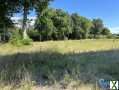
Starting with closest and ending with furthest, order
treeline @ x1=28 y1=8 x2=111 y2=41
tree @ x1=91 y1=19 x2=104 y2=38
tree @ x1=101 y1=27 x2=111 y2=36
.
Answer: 1. treeline @ x1=28 y1=8 x2=111 y2=41
2. tree @ x1=91 y1=19 x2=104 y2=38
3. tree @ x1=101 y1=27 x2=111 y2=36

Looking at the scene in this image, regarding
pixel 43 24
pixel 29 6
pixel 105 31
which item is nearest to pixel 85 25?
pixel 105 31

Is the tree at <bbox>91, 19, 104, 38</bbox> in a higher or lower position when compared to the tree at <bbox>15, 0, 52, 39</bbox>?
lower

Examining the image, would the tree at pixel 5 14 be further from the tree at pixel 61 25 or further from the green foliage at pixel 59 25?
the tree at pixel 61 25

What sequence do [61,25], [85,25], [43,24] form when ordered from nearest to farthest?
[43,24], [61,25], [85,25]

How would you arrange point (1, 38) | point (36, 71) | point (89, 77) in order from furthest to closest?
point (1, 38), point (36, 71), point (89, 77)

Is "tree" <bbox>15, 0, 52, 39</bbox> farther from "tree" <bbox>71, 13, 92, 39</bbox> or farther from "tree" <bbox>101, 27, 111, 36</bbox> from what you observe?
"tree" <bbox>101, 27, 111, 36</bbox>

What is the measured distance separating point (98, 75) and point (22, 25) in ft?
102

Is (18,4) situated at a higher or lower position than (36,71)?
higher

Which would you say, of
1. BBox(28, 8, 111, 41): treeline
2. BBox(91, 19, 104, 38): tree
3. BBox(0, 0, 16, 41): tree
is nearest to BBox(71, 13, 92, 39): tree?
BBox(28, 8, 111, 41): treeline

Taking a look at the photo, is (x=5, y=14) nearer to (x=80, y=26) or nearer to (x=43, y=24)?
(x=43, y=24)

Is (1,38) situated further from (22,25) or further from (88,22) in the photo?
(88,22)

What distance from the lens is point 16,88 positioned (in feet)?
20.2

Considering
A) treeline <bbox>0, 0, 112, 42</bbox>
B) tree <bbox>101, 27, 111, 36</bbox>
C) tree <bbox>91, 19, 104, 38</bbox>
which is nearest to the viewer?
treeline <bbox>0, 0, 112, 42</bbox>

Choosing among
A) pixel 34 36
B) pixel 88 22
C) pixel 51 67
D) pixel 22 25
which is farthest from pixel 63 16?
pixel 51 67
